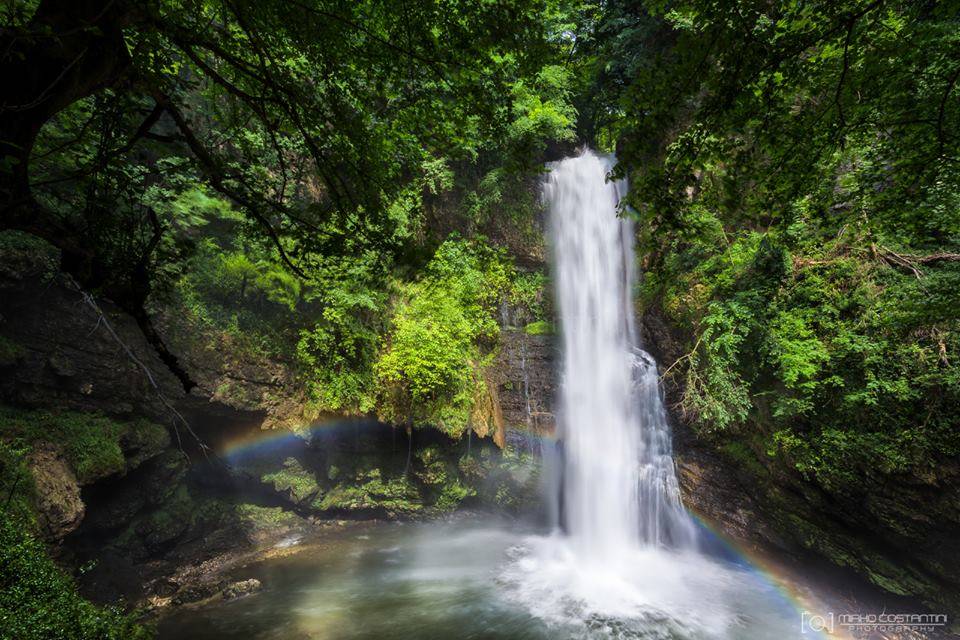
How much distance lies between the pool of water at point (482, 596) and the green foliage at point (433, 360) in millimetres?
3305

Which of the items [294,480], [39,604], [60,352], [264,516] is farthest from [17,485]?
[294,480]

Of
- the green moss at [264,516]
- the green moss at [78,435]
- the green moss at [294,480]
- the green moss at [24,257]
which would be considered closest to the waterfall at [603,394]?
the green moss at [294,480]

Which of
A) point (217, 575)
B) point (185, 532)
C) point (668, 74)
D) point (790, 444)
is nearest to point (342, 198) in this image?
point (668, 74)

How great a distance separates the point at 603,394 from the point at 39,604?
11.8 metres

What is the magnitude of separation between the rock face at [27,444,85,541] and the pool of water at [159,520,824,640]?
2.39 m

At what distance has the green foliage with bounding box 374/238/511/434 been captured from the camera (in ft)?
34.8

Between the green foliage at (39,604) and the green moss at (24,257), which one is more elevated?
the green moss at (24,257)

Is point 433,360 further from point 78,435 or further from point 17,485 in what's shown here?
point 17,485

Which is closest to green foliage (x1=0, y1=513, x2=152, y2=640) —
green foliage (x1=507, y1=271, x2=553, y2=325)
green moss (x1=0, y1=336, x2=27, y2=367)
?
green moss (x1=0, y1=336, x2=27, y2=367)

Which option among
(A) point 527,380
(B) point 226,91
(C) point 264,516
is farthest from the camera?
(A) point 527,380

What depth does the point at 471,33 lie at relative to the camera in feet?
8.84

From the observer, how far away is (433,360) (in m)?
10.6

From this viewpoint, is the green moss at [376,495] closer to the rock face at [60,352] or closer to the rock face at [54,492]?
the rock face at [60,352]

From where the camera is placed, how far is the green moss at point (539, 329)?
45.2 feet
